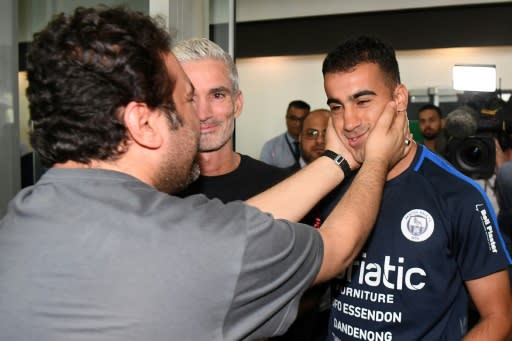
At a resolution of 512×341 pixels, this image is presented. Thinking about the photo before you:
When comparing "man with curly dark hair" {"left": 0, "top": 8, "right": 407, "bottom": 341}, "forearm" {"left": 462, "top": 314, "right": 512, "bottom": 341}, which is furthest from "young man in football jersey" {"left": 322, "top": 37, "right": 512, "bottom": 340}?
"man with curly dark hair" {"left": 0, "top": 8, "right": 407, "bottom": 341}

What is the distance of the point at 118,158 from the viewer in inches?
36.9

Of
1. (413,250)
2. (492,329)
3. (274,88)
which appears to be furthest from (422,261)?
(274,88)

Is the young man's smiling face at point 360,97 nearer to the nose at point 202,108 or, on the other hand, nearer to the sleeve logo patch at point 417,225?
the sleeve logo patch at point 417,225

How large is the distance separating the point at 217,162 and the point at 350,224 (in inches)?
24.9

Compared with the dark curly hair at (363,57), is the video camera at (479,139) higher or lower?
lower

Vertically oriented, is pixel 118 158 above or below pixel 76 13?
below

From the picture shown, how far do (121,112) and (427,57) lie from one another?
5873 mm

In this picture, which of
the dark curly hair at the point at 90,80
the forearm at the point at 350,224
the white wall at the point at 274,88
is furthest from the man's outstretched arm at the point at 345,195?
the white wall at the point at 274,88

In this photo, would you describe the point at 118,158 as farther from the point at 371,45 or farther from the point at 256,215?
the point at 371,45

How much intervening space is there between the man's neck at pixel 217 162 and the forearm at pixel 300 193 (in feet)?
1.10

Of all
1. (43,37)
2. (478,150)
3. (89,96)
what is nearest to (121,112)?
(89,96)

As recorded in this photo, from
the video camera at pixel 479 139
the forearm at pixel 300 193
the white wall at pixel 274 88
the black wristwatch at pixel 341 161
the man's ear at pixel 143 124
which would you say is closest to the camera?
the man's ear at pixel 143 124

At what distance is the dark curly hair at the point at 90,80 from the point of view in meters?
0.89

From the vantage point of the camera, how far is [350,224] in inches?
41.8
